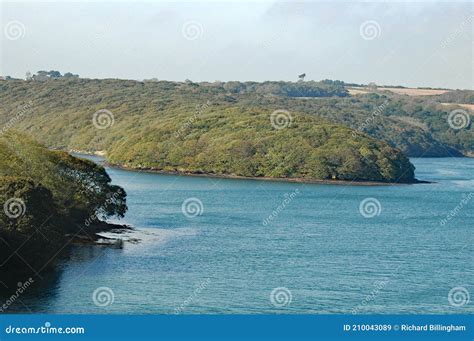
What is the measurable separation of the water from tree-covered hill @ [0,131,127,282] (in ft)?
5.97

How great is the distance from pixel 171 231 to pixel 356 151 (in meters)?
65.8

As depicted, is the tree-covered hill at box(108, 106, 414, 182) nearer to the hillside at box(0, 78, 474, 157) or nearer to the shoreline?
the shoreline

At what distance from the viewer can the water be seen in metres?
36.1

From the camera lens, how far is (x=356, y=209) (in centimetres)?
7906

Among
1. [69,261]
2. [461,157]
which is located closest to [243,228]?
[69,261]

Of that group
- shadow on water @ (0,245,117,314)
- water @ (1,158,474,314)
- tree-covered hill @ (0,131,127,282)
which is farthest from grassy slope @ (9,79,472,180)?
shadow on water @ (0,245,117,314)

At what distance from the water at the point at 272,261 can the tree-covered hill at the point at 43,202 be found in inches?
71.7

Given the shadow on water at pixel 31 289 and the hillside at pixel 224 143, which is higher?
the hillside at pixel 224 143

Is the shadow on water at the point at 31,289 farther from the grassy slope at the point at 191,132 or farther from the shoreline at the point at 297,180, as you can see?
the shoreline at the point at 297,180

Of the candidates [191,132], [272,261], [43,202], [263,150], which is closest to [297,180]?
[263,150]

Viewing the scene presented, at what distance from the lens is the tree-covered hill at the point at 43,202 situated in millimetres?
38562

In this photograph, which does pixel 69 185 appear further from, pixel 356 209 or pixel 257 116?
pixel 257 116

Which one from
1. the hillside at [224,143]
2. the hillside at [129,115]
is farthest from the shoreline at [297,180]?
the hillside at [129,115]

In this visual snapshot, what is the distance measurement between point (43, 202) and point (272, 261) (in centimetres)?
1365
